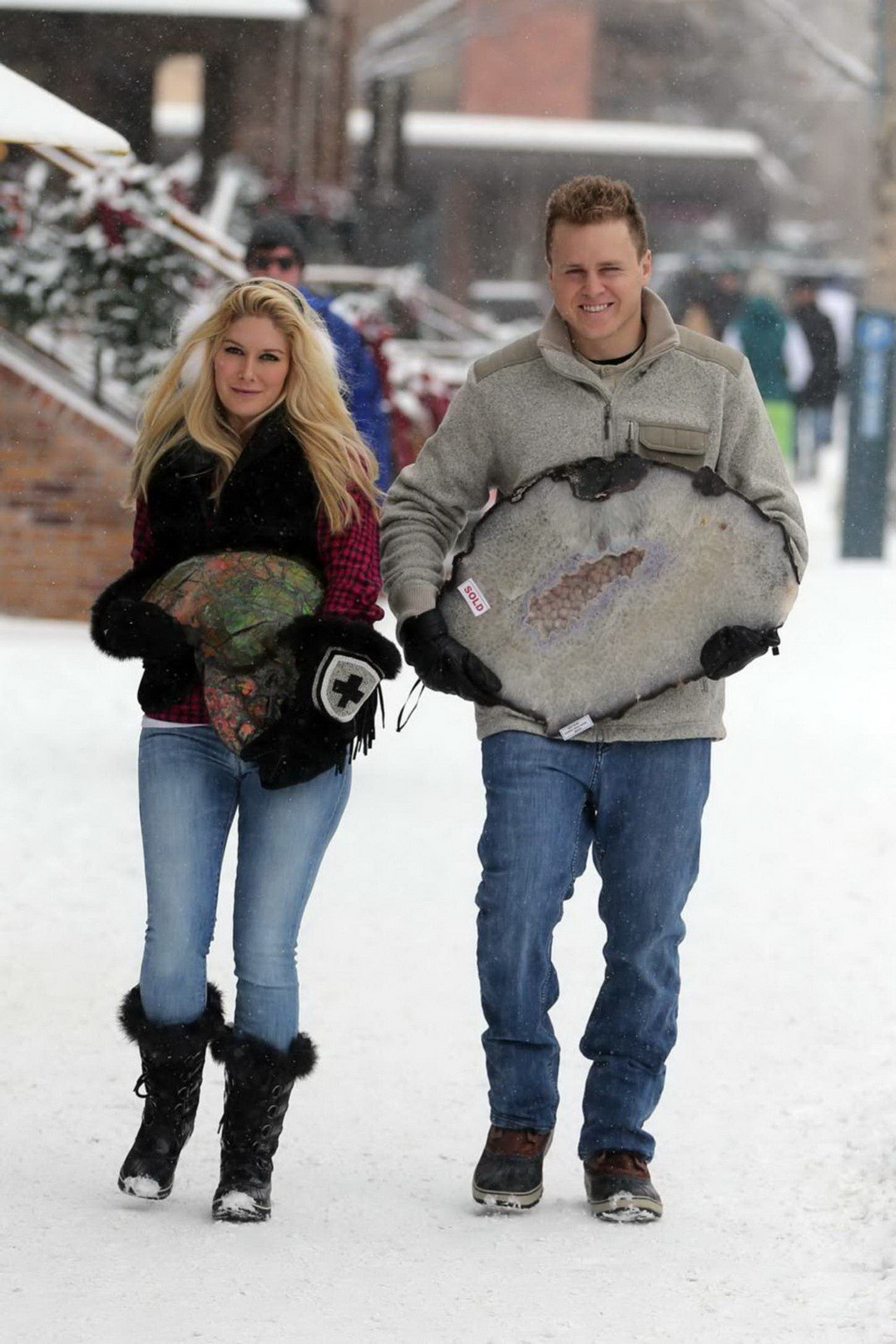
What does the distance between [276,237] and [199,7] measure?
541 inches

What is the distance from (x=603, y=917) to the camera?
454 centimetres

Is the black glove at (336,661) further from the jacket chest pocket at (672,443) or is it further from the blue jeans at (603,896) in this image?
the jacket chest pocket at (672,443)

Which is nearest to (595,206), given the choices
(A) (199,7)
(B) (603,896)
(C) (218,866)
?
(B) (603,896)

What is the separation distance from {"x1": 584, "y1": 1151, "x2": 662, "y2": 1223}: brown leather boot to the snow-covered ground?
0.04 m

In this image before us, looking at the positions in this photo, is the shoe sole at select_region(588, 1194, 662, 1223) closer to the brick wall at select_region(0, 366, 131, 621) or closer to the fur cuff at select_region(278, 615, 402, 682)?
the fur cuff at select_region(278, 615, 402, 682)

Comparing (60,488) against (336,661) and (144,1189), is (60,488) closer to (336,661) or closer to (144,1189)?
(144,1189)

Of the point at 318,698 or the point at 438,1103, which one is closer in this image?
the point at 318,698

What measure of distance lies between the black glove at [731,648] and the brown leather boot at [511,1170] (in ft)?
3.13

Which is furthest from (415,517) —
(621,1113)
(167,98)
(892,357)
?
(167,98)

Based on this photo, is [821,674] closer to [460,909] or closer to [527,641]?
[460,909]

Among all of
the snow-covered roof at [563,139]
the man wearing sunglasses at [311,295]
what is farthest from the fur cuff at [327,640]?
the snow-covered roof at [563,139]

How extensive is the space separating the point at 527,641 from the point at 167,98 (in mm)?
49993

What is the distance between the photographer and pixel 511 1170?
4418 mm

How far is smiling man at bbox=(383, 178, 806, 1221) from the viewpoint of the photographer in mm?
4355
